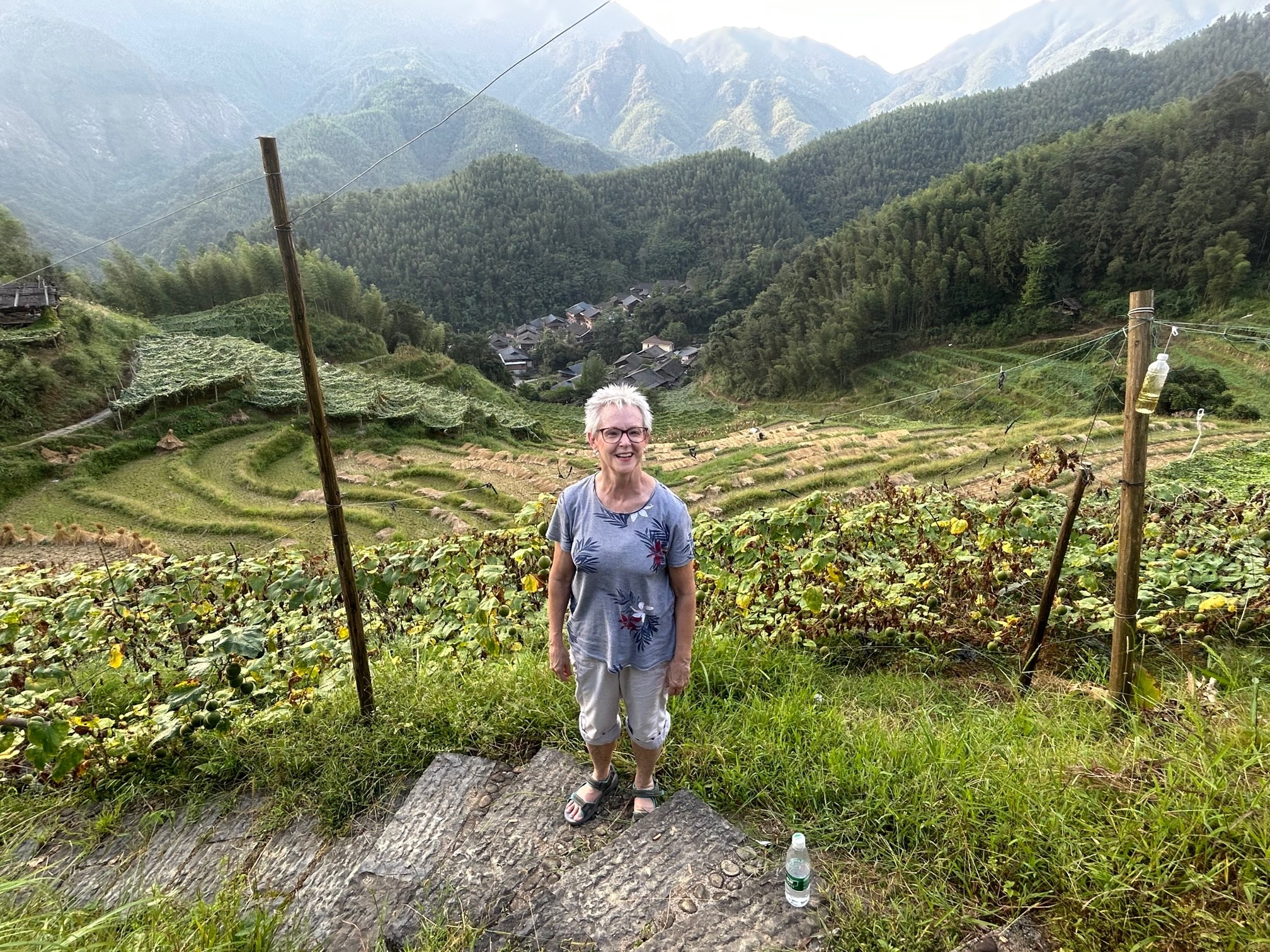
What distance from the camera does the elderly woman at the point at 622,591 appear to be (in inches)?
84.7

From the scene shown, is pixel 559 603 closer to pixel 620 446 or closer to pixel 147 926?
pixel 620 446

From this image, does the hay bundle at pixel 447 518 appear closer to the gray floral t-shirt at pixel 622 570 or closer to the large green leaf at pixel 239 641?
the large green leaf at pixel 239 641

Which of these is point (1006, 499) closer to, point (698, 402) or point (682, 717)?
point (682, 717)

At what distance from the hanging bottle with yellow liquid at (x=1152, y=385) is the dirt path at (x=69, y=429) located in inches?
956

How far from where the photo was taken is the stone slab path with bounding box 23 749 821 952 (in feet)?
6.12

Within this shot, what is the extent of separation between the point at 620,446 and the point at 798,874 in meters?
1.45

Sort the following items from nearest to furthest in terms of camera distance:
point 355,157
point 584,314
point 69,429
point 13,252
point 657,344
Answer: point 69,429, point 13,252, point 657,344, point 584,314, point 355,157

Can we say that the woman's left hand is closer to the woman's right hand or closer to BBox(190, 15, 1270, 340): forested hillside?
the woman's right hand

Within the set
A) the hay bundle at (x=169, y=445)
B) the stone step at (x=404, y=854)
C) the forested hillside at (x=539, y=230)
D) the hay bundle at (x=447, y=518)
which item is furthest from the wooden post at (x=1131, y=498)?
the forested hillside at (x=539, y=230)

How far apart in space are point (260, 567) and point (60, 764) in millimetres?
2552

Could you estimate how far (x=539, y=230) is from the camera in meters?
91.1

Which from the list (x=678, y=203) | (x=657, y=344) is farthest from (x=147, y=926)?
(x=678, y=203)

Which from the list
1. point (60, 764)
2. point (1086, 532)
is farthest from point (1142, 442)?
point (60, 764)

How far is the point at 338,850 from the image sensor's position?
7.70 feet
